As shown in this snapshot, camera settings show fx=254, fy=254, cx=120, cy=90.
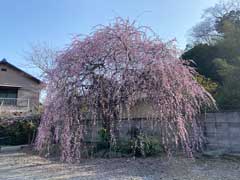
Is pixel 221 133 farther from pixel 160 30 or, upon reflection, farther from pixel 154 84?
pixel 160 30

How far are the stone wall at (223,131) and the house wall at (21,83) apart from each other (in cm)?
1574

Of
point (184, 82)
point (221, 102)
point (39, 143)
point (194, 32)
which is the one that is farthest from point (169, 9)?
point (194, 32)

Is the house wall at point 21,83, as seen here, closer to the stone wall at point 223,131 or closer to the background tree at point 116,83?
the background tree at point 116,83

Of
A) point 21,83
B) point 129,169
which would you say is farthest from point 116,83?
point 21,83

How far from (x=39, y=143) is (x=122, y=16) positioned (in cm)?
395

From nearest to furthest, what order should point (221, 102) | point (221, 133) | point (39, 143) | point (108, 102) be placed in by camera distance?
point (39, 143) → point (108, 102) → point (221, 133) → point (221, 102)

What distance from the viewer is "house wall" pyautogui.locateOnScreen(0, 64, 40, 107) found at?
20.3 metres

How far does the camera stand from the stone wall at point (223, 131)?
6.95 meters

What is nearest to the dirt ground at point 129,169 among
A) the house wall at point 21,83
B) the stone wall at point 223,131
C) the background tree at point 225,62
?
the stone wall at point 223,131

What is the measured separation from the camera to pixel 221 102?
777 centimetres

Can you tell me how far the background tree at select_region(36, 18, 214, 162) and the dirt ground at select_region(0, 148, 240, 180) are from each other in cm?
47

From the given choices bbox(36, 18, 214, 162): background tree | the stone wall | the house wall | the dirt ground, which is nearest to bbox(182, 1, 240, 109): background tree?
the stone wall

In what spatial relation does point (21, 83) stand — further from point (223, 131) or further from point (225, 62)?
point (223, 131)

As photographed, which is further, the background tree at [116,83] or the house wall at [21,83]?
the house wall at [21,83]
